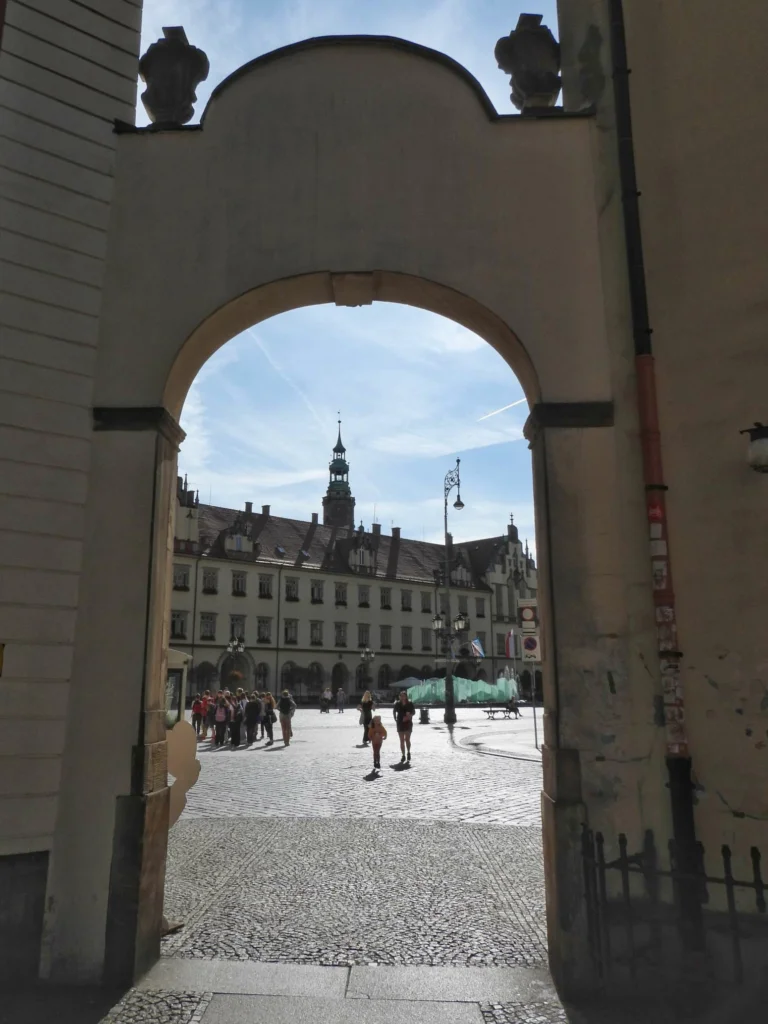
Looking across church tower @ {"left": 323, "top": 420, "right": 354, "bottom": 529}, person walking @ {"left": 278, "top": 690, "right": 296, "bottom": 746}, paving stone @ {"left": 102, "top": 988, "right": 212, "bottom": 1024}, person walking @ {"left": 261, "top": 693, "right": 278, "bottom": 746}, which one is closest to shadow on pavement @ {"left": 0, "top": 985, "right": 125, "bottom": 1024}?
paving stone @ {"left": 102, "top": 988, "right": 212, "bottom": 1024}

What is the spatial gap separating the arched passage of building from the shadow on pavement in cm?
19

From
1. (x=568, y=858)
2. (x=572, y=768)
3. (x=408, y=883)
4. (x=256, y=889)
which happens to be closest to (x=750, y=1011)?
(x=568, y=858)

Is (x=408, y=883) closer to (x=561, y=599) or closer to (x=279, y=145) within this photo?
(x=561, y=599)

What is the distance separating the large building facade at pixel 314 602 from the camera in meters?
61.6

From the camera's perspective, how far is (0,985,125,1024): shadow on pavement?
15.0 ft

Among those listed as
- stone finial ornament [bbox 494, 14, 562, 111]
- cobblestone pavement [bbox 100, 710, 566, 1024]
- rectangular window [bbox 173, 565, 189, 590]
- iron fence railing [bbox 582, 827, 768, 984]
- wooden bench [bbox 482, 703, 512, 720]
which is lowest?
wooden bench [bbox 482, 703, 512, 720]

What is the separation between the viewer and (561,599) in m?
5.69

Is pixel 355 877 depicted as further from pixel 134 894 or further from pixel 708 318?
pixel 708 318

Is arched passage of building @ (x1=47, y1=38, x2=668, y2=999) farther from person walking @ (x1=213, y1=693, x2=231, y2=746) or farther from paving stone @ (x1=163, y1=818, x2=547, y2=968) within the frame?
person walking @ (x1=213, y1=693, x2=231, y2=746)

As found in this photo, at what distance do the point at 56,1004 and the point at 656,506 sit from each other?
200 inches

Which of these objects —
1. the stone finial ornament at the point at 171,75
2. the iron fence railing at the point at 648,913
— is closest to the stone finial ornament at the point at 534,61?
the stone finial ornament at the point at 171,75

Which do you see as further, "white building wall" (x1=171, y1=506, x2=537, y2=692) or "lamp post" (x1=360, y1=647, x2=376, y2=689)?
"lamp post" (x1=360, y1=647, x2=376, y2=689)

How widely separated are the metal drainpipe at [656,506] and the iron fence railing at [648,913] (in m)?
0.02

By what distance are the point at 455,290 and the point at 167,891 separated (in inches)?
236
